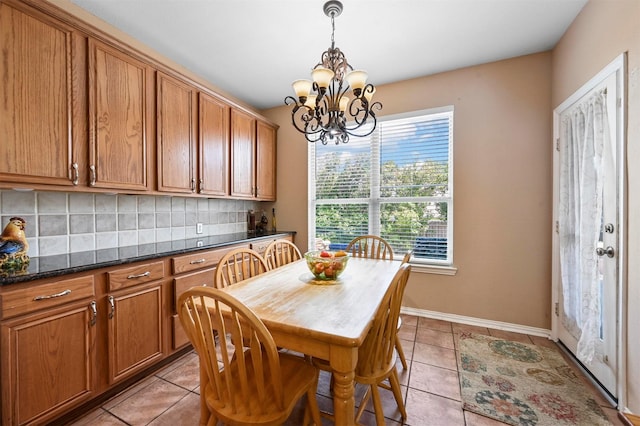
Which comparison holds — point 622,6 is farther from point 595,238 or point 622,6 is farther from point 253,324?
point 253,324

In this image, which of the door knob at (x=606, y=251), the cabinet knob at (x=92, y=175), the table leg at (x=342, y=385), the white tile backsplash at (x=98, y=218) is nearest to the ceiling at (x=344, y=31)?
the cabinet knob at (x=92, y=175)

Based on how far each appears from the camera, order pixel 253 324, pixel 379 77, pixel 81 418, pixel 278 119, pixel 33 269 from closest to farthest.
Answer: pixel 253 324 < pixel 33 269 < pixel 81 418 < pixel 379 77 < pixel 278 119

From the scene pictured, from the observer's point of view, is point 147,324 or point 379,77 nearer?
point 147,324

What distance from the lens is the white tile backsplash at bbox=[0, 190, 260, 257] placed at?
1.73 m

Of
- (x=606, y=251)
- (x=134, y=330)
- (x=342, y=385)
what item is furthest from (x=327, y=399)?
(x=606, y=251)

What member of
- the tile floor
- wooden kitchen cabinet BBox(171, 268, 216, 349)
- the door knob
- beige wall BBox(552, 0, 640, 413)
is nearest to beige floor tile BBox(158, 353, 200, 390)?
the tile floor

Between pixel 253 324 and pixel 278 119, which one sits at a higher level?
pixel 278 119

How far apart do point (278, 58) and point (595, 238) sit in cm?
292

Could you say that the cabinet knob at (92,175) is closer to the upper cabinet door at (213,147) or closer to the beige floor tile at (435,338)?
the upper cabinet door at (213,147)

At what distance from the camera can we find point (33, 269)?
4.68ft

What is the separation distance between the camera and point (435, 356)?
217 centimetres

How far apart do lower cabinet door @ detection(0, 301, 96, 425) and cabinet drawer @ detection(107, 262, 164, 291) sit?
0.52ft

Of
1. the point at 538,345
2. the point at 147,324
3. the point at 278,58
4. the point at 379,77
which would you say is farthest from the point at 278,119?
the point at 538,345

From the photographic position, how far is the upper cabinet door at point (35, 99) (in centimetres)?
140
